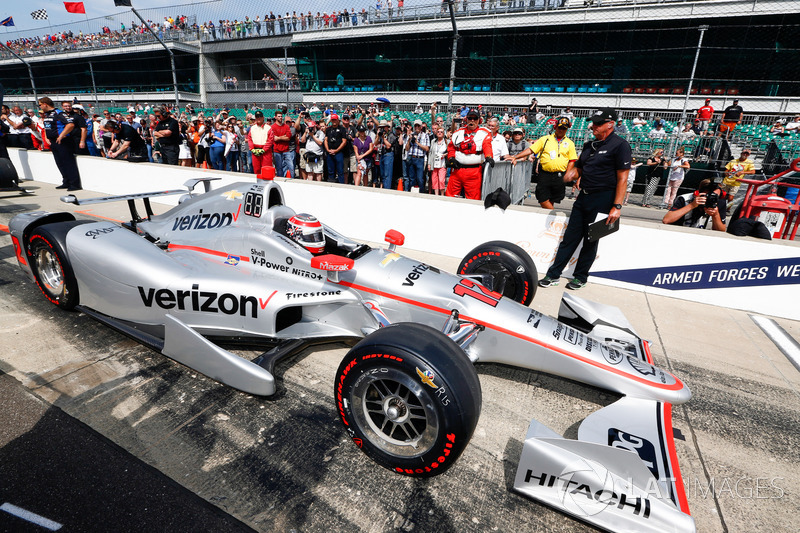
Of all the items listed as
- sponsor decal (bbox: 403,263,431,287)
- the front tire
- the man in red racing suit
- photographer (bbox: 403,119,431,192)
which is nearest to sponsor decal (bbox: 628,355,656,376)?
the front tire

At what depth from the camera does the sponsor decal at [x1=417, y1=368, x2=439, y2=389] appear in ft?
8.12

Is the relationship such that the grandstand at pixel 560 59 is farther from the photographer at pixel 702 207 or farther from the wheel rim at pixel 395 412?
the wheel rim at pixel 395 412

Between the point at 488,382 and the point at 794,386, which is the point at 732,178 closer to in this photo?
the point at 794,386

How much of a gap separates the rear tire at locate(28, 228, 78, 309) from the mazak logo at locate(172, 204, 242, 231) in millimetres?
1004

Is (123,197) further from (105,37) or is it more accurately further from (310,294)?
(105,37)

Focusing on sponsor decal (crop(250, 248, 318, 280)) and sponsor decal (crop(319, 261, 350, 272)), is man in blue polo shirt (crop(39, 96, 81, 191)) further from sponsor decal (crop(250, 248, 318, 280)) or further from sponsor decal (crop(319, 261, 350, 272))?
sponsor decal (crop(319, 261, 350, 272))

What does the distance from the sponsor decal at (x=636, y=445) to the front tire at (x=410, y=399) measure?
78 centimetres

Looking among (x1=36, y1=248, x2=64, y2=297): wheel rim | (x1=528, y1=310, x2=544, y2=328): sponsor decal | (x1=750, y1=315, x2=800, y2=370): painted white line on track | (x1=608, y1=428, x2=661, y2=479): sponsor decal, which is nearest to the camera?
(x1=608, y1=428, x2=661, y2=479): sponsor decal

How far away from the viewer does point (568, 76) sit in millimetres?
26266

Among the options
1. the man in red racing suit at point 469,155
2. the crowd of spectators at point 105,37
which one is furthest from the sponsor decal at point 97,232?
the crowd of spectators at point 105,37

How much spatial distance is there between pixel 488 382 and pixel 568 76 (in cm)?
2739

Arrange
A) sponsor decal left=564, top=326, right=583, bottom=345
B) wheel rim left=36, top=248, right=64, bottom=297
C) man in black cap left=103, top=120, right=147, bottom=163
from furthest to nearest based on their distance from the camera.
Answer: man in black cap left=103, top=120, right=147, bottom=163
wheel rim left=36, top=248, right=64, bottom=297
sponsor decal left=564, top=326, right=583, bottom=345

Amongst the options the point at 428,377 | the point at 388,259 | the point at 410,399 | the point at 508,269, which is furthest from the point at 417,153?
the point at 428,377

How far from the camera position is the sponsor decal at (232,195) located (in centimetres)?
420
